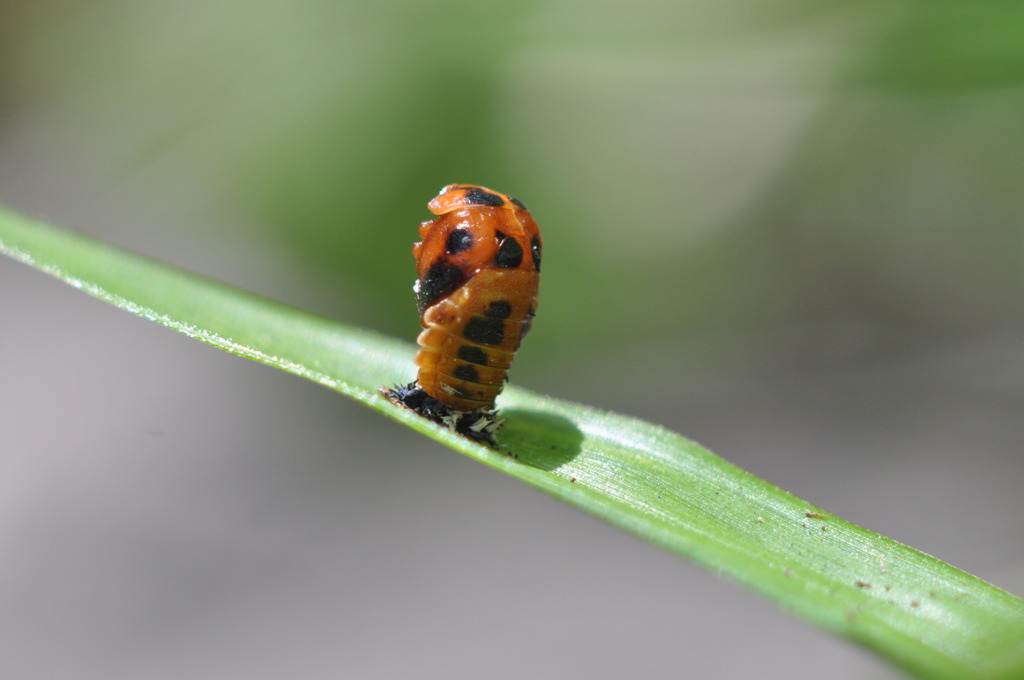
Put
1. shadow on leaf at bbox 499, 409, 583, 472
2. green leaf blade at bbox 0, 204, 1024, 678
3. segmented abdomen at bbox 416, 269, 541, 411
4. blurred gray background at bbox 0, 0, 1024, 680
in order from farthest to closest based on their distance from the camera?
blurred gray background at bbox 0, 0, 1024, 680 < segmented abdomen at bbox 416, 269, 541, 411 < shadow on leaf at bbox 499, 409, 583, 472 < green leaf blade at bbox 0, 204, 1024, 678

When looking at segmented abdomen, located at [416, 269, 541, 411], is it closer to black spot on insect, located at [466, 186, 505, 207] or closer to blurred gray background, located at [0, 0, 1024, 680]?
black spot on insect, located at [466, 186, 505, 207]

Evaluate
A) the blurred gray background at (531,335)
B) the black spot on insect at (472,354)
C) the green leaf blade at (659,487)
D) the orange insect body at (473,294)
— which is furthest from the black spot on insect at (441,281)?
the blurred gray background at (531,335)

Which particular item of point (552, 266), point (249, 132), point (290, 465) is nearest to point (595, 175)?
point (552, 266)

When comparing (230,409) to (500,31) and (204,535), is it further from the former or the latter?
(500,31)

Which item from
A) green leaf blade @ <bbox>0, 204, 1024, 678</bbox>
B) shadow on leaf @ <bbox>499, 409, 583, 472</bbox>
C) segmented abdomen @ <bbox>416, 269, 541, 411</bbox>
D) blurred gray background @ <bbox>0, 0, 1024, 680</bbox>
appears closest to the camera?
green leaf blade @ <bbox>0, 204, 1024, 678</bbox>

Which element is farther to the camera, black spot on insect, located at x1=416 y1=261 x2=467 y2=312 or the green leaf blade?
black spot on insect, located at x1=416 y1=261 x2=467 y2=312

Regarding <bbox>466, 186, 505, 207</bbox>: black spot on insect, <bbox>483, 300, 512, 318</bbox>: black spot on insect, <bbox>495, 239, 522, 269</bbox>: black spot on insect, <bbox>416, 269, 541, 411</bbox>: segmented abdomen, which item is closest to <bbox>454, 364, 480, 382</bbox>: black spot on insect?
<bbox>416, 269, 541, 411</bbox>: segmented abdomen
